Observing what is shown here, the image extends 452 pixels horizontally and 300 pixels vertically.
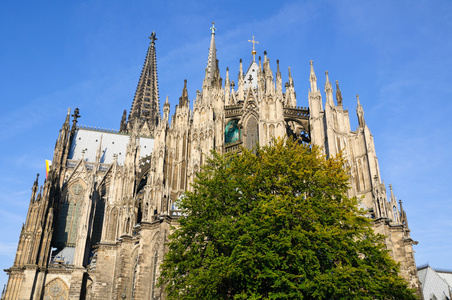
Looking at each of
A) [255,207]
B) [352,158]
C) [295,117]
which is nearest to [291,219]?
[255,207]

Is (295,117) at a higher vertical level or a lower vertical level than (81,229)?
higher

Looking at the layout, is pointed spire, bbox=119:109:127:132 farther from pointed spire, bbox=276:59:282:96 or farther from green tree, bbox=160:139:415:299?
green tree, bbox=160:139:415:299

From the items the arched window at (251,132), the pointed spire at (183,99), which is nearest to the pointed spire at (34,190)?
the pointed spire at (183,99)

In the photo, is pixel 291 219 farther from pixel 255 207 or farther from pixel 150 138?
pixel 150 138

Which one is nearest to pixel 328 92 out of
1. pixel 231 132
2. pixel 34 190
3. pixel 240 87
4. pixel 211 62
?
pixel 231 132

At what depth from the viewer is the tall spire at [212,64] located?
39047 mm

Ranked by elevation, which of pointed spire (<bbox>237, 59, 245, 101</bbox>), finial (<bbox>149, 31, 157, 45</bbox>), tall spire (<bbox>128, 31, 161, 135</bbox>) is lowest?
pointed spire (<bbox>237, 59, 245, 101</bbox>)

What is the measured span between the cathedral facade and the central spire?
22.8 m

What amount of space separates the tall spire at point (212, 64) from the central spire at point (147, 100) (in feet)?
65.3

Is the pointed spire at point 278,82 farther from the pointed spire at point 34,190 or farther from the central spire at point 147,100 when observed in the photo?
the central spire at point 147,100

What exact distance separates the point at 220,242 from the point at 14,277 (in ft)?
84.7

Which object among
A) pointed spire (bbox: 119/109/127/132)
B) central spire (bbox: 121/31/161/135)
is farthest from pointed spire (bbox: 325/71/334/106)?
pointed spire (bbox: 119/109/127/132)

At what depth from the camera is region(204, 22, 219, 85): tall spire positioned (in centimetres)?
3905

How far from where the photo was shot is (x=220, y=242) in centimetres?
1909
